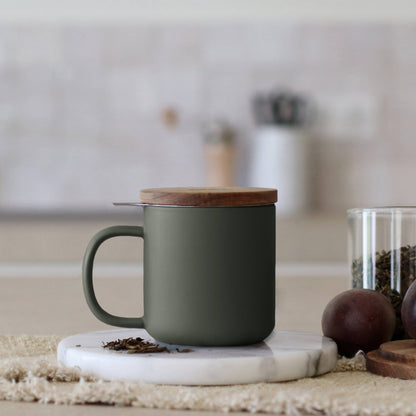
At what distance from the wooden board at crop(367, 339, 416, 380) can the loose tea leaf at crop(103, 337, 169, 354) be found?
0.66 feet

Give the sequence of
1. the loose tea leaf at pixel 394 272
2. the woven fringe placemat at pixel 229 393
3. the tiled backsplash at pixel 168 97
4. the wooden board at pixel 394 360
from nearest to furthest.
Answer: the woven fringe placemat at pixel 229 393 → the wooden board at pixel 394 360 → the loose tea leaf at pixel 394 272 → the tiled backsplash at pixel 168 97

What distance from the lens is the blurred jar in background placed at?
126 inches

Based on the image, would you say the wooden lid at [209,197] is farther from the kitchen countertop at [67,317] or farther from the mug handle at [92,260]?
the kitchen countertop at [67,317]

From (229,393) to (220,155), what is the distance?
8.57ft

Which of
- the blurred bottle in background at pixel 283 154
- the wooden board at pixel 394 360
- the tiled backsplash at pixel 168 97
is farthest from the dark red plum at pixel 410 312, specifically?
the tiled backsplash at pixel 168 97

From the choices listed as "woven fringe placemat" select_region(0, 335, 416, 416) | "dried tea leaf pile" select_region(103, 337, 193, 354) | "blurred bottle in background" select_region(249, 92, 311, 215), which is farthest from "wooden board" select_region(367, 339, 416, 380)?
"blurred bottle in background" select_region(249, 92, 311, 215)

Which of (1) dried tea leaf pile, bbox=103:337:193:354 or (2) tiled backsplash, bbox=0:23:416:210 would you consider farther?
(2) tiled backsplash, bbox=0:23:416:210

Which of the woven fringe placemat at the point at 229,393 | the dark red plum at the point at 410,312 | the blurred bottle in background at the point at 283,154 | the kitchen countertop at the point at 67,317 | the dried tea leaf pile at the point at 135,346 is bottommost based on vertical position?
the kitchen countertop at the point at 67,317

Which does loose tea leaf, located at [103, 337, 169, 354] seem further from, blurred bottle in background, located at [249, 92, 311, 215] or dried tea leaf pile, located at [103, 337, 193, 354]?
blurred bottle in background, located at [249, 92, 311, 215]

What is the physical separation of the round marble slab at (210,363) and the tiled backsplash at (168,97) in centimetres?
265

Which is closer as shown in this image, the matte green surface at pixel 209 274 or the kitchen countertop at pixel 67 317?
the kitchen countertop at pixel 67 317

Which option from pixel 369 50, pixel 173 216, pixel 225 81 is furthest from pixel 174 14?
pixel 173 216

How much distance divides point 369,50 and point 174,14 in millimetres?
892

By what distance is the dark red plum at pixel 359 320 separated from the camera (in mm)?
748
